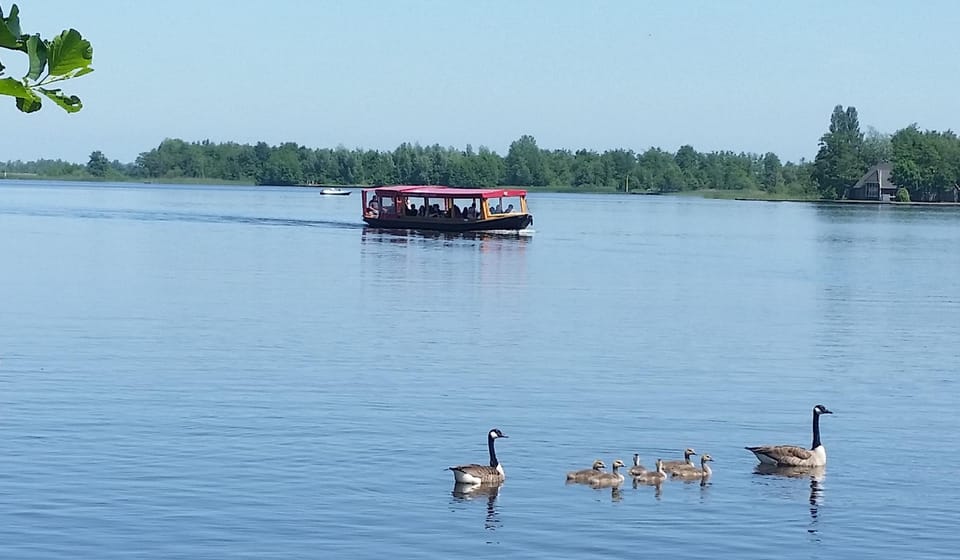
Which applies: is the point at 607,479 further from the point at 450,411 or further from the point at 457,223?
the point at 457,223

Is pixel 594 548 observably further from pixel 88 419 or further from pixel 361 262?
pixel 361 262

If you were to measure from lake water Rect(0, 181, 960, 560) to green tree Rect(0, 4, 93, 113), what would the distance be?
11.2 m

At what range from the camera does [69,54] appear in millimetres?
5195

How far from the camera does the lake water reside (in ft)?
56.9

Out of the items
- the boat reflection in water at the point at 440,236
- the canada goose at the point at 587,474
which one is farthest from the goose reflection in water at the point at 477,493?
the boat reflection in water at the point at 440,236

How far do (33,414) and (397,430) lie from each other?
5923mm

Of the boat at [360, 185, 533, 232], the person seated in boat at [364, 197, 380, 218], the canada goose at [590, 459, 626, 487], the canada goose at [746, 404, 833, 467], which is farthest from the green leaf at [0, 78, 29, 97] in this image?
the person seated in boat at [364, 197, 380, 218]

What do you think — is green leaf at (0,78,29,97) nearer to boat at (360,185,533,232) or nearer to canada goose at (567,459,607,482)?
canada goose at (567,459,607,482)

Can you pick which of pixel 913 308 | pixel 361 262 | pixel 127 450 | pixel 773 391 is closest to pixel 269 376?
pixel 127 450

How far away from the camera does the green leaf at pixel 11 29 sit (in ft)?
16.7

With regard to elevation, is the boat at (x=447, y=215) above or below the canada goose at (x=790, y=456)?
above

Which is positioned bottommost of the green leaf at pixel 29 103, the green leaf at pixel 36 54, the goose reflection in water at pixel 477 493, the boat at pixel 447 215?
the goose reflection in water at pixel 477 493

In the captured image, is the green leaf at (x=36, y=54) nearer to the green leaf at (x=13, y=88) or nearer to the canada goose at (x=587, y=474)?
the green leaf at (x=13, y=88)

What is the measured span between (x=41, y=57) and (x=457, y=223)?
304 feet
